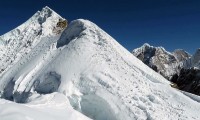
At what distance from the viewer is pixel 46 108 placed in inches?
584

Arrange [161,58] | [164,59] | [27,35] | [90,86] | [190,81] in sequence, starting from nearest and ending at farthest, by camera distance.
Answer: [90,86] < [27,35] < [190,81] < [164,59] < [161,58]

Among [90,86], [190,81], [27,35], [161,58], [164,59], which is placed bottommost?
[90,86]

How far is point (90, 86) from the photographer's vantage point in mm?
17891

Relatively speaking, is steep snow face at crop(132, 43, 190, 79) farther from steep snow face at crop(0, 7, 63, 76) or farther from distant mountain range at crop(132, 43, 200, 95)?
steep snow face at crop(0, 7, 63, 76)

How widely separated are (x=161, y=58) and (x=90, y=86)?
5085 inches

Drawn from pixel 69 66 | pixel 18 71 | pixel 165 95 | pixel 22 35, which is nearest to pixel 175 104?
pixel 165 95

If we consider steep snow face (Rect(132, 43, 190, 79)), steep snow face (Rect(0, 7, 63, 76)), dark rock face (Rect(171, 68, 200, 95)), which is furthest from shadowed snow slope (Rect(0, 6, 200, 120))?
steep snow face (Rect(132, 43, 190, 79))

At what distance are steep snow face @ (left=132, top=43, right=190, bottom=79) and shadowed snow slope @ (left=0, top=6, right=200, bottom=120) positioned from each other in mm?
108392

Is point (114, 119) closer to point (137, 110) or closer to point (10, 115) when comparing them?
point (137, 110)

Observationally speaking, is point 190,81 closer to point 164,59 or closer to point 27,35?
point 27,35

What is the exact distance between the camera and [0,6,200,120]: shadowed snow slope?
16228mm

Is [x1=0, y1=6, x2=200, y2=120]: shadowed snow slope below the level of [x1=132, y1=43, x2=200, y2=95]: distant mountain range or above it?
below

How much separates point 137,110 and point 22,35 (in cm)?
2136

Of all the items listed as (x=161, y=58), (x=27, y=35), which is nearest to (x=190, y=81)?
(x=27, y=35)
